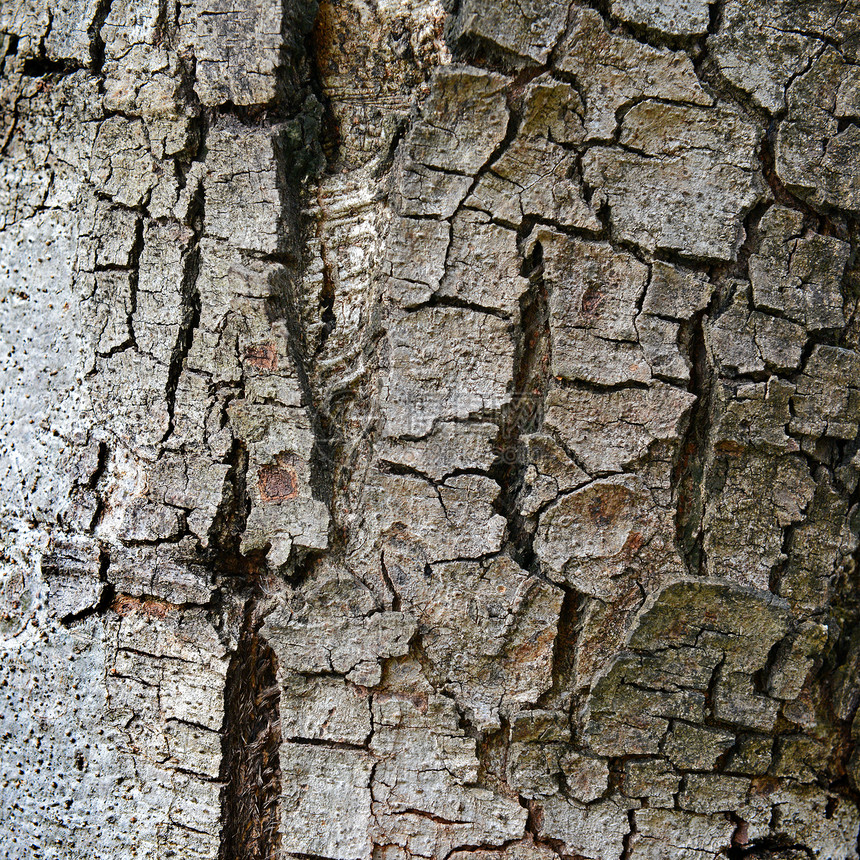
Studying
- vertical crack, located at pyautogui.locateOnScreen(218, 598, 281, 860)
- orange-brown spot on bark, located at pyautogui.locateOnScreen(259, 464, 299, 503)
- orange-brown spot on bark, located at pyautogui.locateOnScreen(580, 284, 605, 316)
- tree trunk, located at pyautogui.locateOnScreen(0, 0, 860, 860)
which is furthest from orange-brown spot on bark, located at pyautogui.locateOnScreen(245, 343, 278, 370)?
orange-brown spot on bark, located at pyautogui.locateOnScreen(580, 284, 605, 316)

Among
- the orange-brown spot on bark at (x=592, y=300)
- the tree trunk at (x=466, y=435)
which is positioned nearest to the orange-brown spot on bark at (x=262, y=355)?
the tree trunk at (x=466, y=435)

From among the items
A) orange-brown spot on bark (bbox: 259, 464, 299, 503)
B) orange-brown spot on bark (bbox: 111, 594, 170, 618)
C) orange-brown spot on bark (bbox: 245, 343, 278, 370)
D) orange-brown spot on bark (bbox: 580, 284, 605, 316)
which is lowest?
orange-brown spot on bark (bbox: 111, 594, 170, 618)

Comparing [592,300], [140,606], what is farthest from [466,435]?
[140,606]

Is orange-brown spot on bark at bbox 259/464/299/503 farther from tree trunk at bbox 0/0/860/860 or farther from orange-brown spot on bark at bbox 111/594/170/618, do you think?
orange-brown spot on bark at bbox 111/594/170/618

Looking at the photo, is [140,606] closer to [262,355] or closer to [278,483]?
[278,483]

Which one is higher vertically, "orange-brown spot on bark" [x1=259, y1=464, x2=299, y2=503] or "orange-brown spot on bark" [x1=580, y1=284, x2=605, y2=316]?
"orange-brown spot on bark" [x1=580, y1=284, x2=605, y2=316]

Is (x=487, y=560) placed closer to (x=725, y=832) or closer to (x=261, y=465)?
(x=261, y=465)

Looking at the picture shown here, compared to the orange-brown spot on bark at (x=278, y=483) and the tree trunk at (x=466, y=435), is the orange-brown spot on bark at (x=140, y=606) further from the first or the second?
the orange-brown spot on bark at (x=278, y=483)
